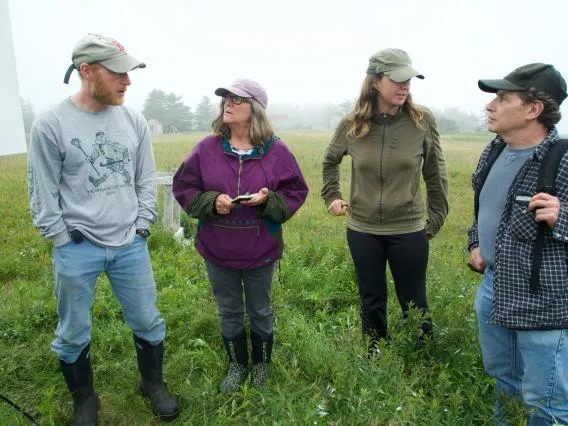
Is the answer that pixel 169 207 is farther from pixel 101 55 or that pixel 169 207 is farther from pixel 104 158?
pixel 101 55

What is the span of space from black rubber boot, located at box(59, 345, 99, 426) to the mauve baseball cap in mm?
1698

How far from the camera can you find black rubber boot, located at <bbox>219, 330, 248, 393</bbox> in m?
2.98

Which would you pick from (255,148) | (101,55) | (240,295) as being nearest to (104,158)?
(101,55)

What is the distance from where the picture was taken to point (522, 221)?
2.02 m

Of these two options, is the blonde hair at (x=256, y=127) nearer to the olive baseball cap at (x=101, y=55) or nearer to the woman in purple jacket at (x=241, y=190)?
the woman in purple jacket at (x=241, y=190)

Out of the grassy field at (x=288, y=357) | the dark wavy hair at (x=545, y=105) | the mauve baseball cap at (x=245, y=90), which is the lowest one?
the grassy field at (x=288, y=357)

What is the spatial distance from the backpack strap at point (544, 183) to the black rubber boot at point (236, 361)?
1.78 meters

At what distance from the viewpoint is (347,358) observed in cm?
284

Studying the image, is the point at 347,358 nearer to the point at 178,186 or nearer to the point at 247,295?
the point at 247,295

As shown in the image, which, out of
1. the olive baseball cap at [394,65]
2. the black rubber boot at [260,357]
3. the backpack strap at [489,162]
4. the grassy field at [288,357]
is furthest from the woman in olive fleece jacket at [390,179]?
the black rubber boot at [260,357]

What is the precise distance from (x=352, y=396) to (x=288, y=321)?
123cm

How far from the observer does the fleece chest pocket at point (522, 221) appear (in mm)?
1990

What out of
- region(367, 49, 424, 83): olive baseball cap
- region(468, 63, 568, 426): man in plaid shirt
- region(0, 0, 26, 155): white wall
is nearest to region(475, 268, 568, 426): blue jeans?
region(468, 63, 568, 426): man in plaid shirt

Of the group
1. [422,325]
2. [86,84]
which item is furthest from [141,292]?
[422,325]
